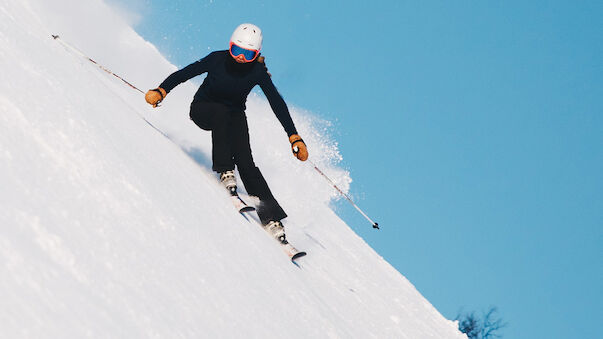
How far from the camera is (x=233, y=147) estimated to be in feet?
17.6

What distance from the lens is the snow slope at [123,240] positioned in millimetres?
2236

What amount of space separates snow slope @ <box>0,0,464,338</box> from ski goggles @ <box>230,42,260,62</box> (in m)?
0.92

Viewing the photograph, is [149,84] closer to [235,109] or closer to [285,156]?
[285,156]

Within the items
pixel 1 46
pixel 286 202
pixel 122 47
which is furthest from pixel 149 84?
pixel 1 46

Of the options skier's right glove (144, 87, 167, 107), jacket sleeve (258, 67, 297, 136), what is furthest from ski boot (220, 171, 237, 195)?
skier's right glove (144, 87, 167, 107)

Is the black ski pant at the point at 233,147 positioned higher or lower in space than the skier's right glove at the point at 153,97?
higher

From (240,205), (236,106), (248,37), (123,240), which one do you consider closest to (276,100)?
(236,106)

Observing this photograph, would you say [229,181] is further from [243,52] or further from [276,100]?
[243,52]

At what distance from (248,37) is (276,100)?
0.63 metres

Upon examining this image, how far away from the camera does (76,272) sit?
234cm

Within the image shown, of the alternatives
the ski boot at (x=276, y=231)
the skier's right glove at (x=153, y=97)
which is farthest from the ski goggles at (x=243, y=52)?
Result: the ski boot at (x=276, y=231)

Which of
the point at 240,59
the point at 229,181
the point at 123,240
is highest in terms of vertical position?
the point at 240,59

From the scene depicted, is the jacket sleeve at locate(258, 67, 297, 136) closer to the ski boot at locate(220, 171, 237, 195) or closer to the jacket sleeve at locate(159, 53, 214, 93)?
the jacket sleeve at locate(159, 53, 214, 93)

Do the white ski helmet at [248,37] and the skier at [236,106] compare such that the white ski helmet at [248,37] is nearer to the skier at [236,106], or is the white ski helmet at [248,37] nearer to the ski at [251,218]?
the skier at [236,106]
